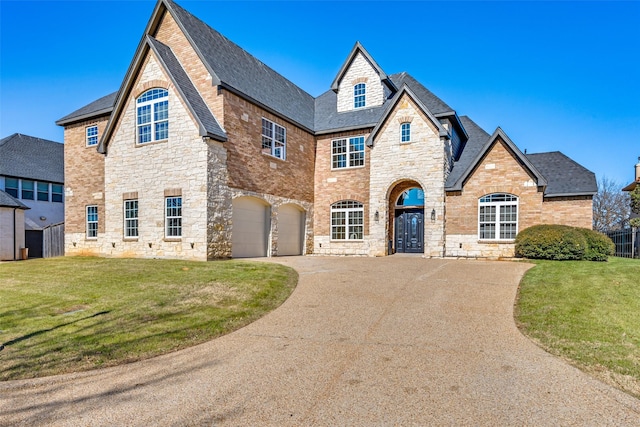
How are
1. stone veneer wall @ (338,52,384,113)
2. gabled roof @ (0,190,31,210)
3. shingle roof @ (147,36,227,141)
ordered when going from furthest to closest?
stone veneer wall @ (338,52,384,113)
gabled roof @ (0,190,31,210)
shingle roof @ (147,36,227,141)

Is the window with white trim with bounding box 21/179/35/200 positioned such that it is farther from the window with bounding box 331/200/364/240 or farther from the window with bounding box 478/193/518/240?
the window with bounding box 478/193/518/240

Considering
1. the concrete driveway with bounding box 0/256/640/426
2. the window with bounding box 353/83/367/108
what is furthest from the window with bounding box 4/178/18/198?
the concrete driveway with bounding box 0/256/640/426

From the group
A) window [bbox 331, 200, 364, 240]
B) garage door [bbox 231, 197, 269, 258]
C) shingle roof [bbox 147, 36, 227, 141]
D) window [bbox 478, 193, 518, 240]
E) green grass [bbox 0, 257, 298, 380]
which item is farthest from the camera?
window [bbox 331, 200, 364, 240]

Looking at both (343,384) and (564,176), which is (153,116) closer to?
(343,384)

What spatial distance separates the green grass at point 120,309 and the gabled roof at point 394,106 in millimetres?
9536

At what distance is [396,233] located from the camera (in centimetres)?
2223

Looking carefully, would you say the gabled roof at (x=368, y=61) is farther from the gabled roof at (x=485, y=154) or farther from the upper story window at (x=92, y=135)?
the upper story window at (x=92, y=135)

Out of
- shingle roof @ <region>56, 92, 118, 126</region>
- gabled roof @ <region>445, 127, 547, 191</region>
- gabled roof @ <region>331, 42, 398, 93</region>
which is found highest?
gabled roof @ <region>331, 42, 398, 93</region>

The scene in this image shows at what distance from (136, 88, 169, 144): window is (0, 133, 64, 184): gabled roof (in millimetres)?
14203

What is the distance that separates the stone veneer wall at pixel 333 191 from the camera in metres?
20.6

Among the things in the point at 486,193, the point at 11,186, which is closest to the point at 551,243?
the point at 486,193

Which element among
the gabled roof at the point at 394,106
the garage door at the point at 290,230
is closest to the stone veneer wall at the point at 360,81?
the gabled roof at the point at 394,106

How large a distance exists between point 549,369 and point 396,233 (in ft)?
56.5

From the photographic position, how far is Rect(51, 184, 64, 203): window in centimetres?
2795
